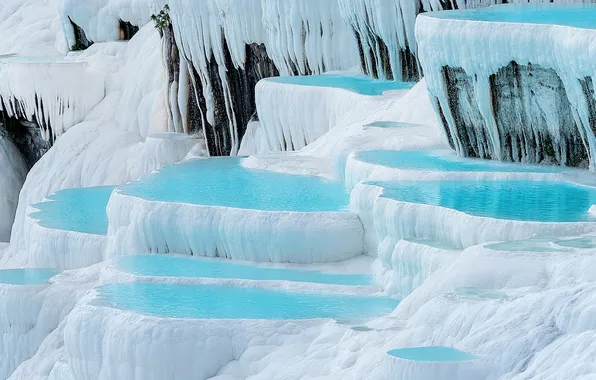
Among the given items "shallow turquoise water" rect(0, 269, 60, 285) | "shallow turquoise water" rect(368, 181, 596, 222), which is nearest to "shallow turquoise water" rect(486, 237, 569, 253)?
"shallow turquoise water" rect(368, 181, 596, 222)

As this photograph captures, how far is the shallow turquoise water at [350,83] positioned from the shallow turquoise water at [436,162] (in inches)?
138

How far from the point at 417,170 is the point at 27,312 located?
5.26 meters

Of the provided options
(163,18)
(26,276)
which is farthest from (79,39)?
(26,276)

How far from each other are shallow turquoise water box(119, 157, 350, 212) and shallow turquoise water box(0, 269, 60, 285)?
63.0 inches

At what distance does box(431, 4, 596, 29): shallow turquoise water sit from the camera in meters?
14.0

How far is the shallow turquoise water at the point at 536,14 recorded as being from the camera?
13962mm

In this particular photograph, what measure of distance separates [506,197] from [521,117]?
148 centimetres

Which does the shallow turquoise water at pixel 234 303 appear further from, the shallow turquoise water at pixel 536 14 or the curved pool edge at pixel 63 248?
the curved pool edge at pixel 63 248

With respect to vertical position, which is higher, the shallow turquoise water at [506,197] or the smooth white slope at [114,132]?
the shallow turquoise water at [506,197]

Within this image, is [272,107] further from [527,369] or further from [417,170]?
[527,369]

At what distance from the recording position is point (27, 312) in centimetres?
1625

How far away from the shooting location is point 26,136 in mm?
27969

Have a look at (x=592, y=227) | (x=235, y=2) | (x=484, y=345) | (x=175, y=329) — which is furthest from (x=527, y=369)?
(x=235, y=2)

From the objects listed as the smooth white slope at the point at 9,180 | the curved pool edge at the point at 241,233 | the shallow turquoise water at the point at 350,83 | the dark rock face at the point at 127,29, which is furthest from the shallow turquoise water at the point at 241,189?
the dark rock face at the point at 127,29
